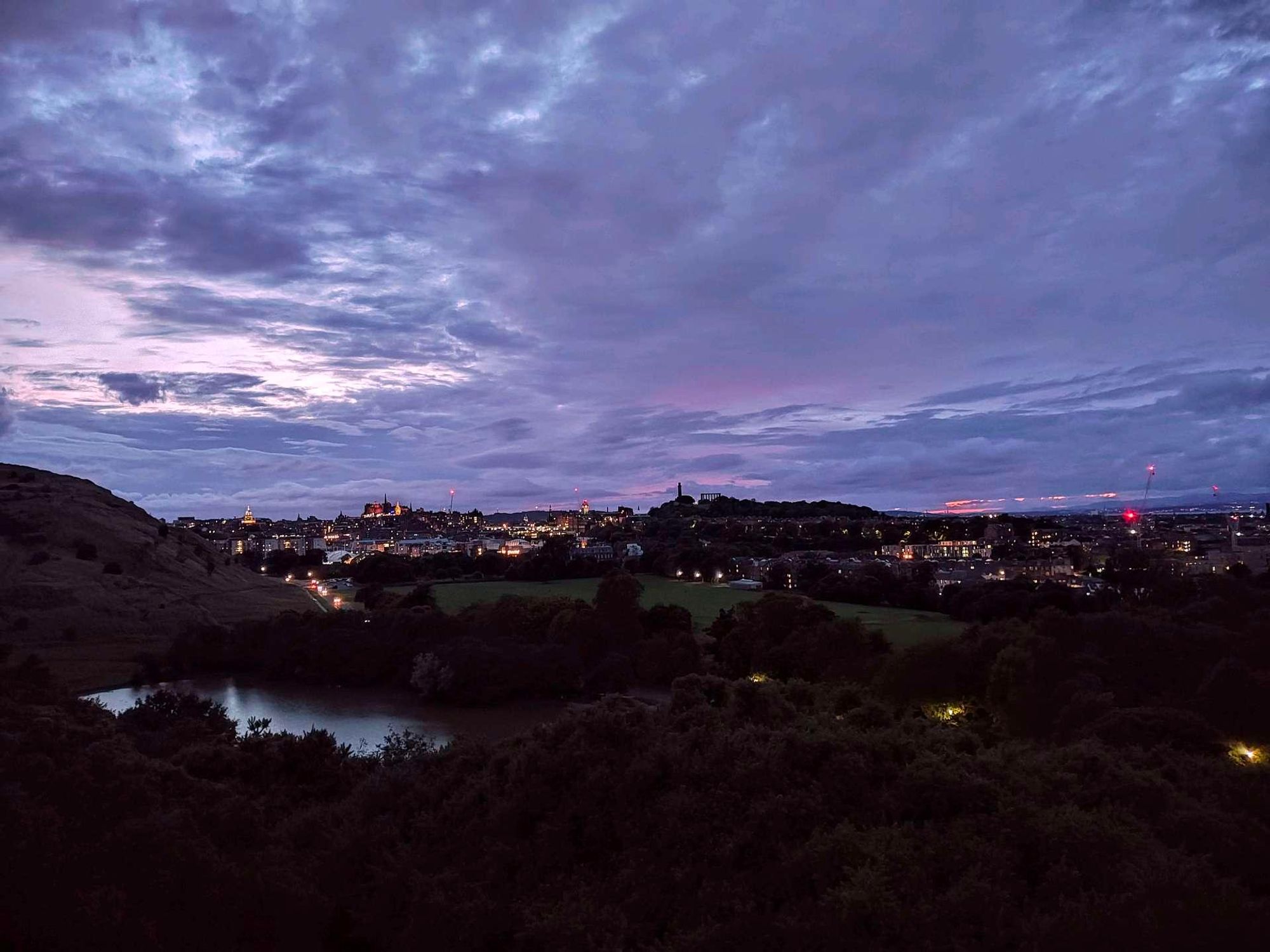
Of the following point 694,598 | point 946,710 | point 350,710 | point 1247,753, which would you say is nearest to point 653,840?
point 1247,753

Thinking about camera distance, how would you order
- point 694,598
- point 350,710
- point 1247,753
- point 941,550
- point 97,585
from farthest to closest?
point 941,550 → point 694,598 → point 97,585 → point 350,710 → point 1247,753

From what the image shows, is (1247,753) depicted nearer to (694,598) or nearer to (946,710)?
(946,710)

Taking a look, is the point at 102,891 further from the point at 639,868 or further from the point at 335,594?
the point at 335,594

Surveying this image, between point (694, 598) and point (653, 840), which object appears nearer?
point (653, 840)

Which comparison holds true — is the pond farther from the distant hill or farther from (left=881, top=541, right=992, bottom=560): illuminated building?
(left=881, top=541, right=992, bottom=560): illuminated building

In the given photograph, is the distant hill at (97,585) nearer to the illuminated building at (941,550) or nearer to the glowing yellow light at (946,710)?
the glowing yellow light at (946,710)

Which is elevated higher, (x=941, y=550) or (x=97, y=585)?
(x=941, y=550)

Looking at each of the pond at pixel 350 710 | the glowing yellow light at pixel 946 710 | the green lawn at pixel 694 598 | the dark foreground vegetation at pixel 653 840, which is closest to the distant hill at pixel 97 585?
the pond at pixel 350 710
